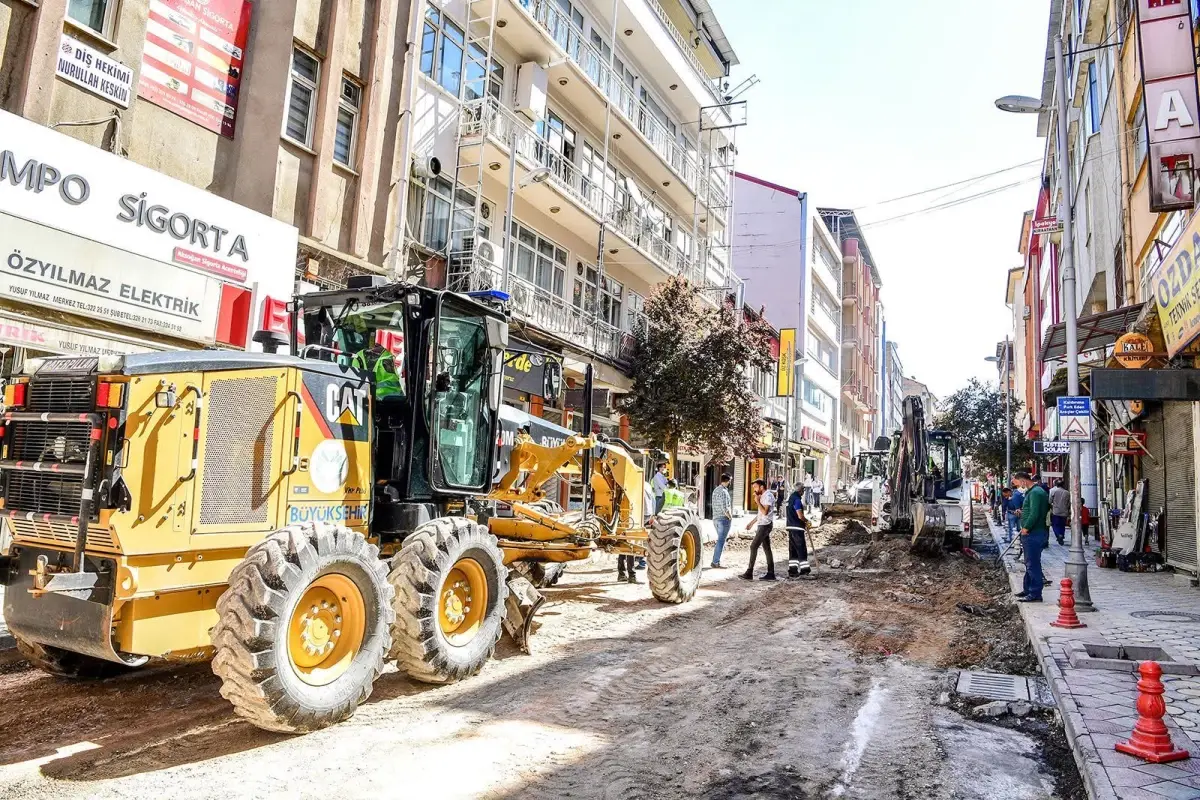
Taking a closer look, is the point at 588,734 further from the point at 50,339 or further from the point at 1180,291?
the point at 1180,291

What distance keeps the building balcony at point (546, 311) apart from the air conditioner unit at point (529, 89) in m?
4.09

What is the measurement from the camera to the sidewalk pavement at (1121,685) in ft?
13.9

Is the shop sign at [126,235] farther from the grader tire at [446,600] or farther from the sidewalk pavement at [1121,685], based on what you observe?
the sidewalk pavement at [1121,685]

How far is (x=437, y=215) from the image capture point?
16.7 m

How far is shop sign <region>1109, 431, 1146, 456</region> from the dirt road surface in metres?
9.62

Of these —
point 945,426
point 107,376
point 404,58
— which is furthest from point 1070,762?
point 945,426

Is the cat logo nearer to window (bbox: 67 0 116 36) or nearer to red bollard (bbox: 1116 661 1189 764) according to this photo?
red bollard (bbox: 1116 661 1189 764)

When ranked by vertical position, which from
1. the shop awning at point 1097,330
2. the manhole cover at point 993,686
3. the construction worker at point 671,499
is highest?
the shop awning at point 1097,330

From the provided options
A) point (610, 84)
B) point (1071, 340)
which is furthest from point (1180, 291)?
point (610, 84)

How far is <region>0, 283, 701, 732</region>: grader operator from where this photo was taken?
461 centimetres

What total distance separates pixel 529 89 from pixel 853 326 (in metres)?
44.2

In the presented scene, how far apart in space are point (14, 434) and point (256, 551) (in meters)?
1.87

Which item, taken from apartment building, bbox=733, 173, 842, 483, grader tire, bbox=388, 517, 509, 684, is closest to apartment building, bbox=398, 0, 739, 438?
grader tire, bbox=388, 517, 509, 684

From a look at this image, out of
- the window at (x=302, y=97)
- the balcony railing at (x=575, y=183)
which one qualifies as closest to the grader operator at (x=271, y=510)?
the window at (x=302, y=97)
